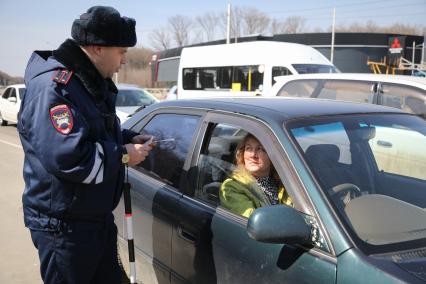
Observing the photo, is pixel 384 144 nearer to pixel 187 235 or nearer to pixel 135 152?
pixel 187 235

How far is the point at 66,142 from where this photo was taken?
187cm

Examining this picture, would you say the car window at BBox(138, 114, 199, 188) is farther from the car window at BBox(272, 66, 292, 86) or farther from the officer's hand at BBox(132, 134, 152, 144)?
the car window at BBox(272, 66, 292, 86)

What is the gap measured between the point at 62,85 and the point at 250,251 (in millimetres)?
1119

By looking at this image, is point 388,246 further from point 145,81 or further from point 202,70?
point 145,81

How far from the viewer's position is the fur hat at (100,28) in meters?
2.02

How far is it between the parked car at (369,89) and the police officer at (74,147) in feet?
13.8

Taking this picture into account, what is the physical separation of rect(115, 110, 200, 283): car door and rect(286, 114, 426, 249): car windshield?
821 mm

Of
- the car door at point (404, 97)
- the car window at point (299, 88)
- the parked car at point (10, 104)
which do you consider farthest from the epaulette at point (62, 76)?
the parked car at point (10, 104)

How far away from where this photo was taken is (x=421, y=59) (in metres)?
39.4

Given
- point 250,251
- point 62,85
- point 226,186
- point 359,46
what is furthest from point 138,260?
point 359,46

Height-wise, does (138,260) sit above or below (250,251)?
below

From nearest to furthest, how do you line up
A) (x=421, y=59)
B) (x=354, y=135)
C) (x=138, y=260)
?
1. (x=354, y=135)
2. (x=138, y=260)
3. (x=421, y=59)

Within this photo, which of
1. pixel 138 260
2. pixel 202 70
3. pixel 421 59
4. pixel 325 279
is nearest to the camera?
pixel 325 279

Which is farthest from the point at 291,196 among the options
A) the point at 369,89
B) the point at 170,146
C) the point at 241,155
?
the point at 369,89
